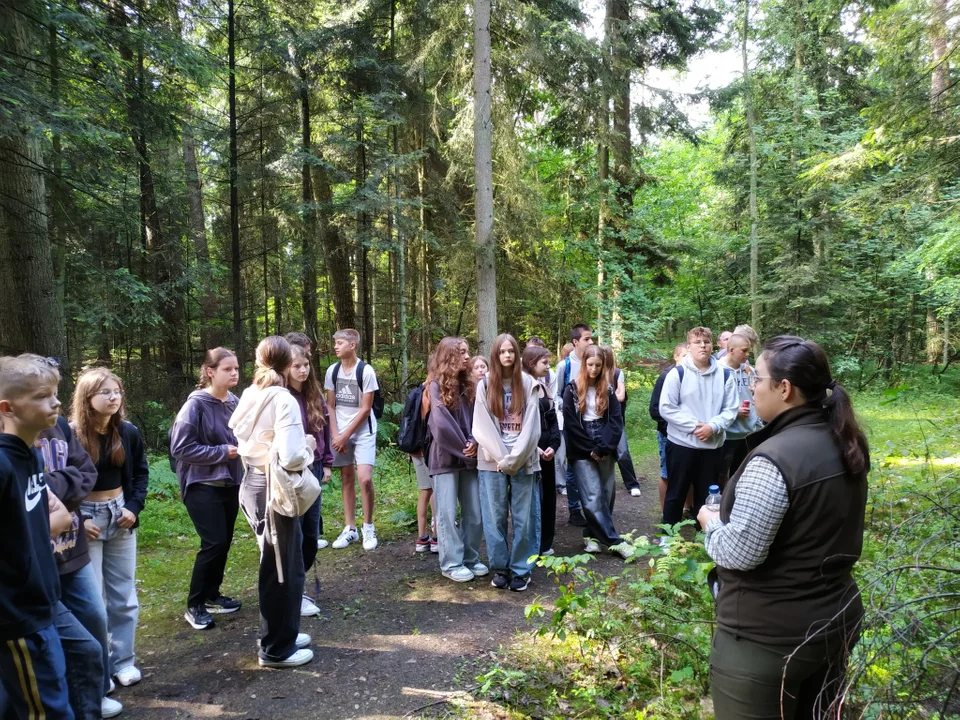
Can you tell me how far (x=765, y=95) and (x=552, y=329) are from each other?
9.72 m

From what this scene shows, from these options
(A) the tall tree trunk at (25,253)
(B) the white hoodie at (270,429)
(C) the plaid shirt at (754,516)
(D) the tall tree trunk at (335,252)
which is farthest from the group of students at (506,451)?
(D) the tall tree trunk at (335,252)

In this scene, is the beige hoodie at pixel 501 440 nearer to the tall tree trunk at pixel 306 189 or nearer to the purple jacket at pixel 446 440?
the purple jacket at pixel 446 440

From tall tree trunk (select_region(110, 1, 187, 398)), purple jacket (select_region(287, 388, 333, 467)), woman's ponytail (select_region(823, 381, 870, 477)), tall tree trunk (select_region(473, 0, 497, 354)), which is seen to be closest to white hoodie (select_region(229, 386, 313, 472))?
purple jacket (select_region(287, 388, 333, 467))

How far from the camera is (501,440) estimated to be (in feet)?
16.1

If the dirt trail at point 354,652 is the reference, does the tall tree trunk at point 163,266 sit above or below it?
above

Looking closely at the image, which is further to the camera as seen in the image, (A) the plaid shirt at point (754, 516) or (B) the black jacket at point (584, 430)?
(B) the black jacket at point (584, 430)

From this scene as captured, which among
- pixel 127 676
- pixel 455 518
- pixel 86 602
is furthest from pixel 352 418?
pixel 86 602

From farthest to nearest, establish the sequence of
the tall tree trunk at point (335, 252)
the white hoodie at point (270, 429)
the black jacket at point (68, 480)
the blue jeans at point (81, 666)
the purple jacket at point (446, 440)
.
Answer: the tall tree trunk at point (335, 252) < the purple jacket at point (446, 440) < the white hoodie at point (270, 429) < the black jacket at point (68, 480) < the blue jeans at point (81, 666)

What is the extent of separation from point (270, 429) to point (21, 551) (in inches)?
59.3

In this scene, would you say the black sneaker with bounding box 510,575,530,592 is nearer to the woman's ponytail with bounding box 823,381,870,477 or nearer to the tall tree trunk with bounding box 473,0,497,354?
the woman's ponytail with bounding box 823,381,870,477

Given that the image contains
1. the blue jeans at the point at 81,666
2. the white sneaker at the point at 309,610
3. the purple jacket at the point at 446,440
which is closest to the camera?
the blue jeans at the point at 81,666

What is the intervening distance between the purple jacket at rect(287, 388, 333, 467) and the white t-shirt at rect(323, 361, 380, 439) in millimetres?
545

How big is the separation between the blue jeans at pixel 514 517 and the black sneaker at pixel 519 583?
0.09 feet

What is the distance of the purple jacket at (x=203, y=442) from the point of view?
413 cm
